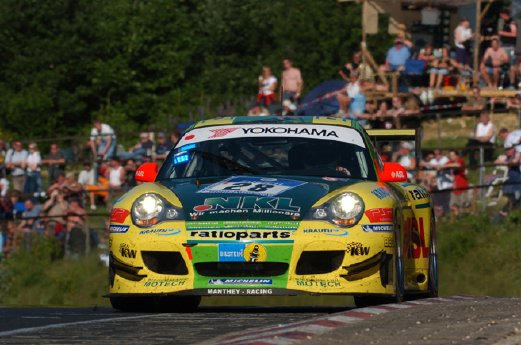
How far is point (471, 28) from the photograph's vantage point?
31.5m

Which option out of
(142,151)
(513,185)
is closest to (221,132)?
(513,185)

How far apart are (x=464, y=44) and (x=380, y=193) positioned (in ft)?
62.8

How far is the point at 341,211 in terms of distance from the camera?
11047mm

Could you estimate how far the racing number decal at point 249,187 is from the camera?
37.1ft

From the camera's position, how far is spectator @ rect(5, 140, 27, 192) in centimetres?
2853

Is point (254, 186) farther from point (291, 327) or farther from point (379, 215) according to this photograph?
point (291, 327)

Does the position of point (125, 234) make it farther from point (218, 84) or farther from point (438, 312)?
point (218, 84)

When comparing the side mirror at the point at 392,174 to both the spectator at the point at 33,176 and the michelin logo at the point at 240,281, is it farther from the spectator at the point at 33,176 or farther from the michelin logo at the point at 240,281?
the spectator at the point at 33,176

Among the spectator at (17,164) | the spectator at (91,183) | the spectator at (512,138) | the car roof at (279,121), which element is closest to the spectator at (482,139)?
the spectator at (512,138)

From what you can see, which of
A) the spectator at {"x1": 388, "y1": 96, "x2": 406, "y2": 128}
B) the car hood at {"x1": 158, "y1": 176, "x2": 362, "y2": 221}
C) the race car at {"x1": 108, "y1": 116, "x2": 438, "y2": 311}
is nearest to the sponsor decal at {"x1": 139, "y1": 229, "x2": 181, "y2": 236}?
the race car at {"x1": 108, "y1": 116, "x2": 438, "y2": 311}

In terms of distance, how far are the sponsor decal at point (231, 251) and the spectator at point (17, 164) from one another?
17.8 metres

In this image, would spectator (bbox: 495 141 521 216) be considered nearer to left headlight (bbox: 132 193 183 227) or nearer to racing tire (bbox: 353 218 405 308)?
racing tire (bbox: 353 218 405 308)

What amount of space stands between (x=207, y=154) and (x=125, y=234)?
1.31m

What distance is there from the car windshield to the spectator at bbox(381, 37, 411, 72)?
693 inches
